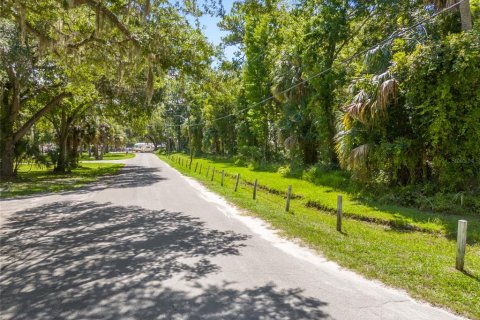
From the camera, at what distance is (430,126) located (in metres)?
12.9

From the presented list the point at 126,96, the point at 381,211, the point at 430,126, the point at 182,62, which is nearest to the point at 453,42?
the point at 430,126

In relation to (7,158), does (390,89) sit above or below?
above

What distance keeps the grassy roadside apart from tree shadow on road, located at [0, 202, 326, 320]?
5.99 ft

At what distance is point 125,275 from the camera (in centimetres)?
604

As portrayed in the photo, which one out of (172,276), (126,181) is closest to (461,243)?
(172,276)

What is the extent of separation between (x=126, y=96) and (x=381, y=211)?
66.4ft

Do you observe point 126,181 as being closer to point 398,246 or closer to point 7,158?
point 7,158

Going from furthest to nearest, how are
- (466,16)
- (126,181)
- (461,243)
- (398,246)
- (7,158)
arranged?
(126,181) → (7,158) → (466,16) → (398,246) → (461,243)

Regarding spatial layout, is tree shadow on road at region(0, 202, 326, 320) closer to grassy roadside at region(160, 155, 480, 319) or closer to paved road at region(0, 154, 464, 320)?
paved road at region(0, 154, 464, 320)

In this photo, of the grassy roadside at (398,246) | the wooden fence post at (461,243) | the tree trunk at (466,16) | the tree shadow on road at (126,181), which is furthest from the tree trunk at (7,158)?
the tree trunk at (466,16)

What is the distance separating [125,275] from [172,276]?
2.59 ft

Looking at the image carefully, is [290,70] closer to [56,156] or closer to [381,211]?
[381,211]

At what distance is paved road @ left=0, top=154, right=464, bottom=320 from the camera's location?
15.8ft

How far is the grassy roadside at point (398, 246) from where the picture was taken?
225 inches
